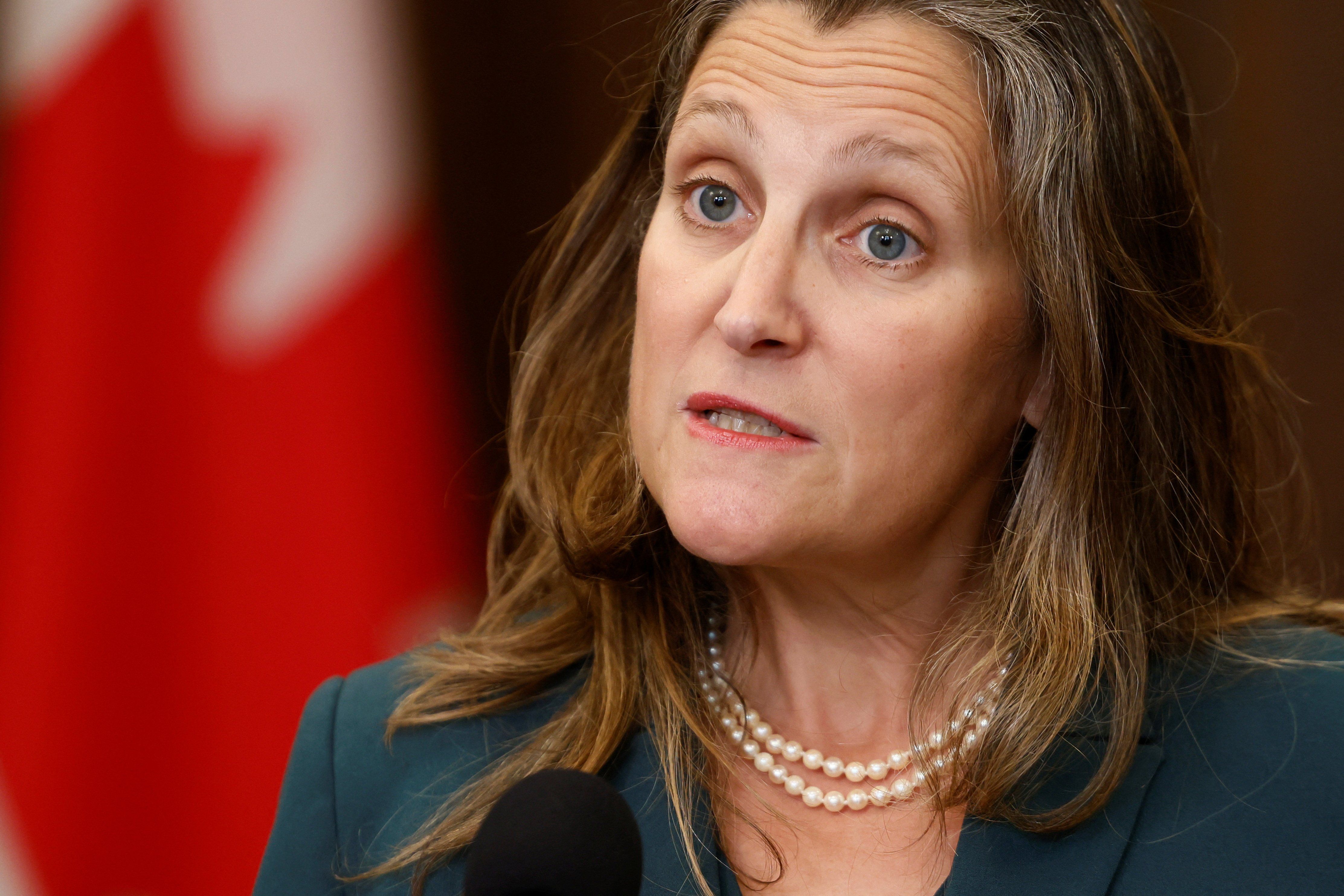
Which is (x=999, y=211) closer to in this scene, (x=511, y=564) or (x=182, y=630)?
(x=511, y=564)

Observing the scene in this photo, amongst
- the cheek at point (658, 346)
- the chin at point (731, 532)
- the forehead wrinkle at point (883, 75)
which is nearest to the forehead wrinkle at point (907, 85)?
the forehead wrinkle at point (883, 75)

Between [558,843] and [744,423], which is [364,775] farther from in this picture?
[558,843]

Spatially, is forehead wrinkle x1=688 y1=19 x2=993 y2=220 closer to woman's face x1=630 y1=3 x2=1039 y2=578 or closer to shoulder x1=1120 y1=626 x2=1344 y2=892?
woman's face x1=630 y1=3 x2=1039 y2=578

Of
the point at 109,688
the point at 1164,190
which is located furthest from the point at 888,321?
the point at 109,688

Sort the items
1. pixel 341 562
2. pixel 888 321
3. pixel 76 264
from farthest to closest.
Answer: pixel 341 562, pixel 76 264, pixel 888 321

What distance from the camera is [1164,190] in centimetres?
145

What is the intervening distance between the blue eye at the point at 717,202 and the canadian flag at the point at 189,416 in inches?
36.9

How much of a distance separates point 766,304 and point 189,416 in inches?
48.1

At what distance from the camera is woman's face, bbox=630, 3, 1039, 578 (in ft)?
4.05

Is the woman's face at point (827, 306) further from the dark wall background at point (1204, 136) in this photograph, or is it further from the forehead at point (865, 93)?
the dark wall background at point (1204, 136)

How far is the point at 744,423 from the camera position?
1260 mm

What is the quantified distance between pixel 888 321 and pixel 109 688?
1.44m

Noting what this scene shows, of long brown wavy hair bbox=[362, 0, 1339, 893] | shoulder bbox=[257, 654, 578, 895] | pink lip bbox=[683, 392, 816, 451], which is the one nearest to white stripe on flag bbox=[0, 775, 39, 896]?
shoulder bbox=[257, 654, 578, 895]

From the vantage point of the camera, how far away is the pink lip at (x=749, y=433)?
123 cm
